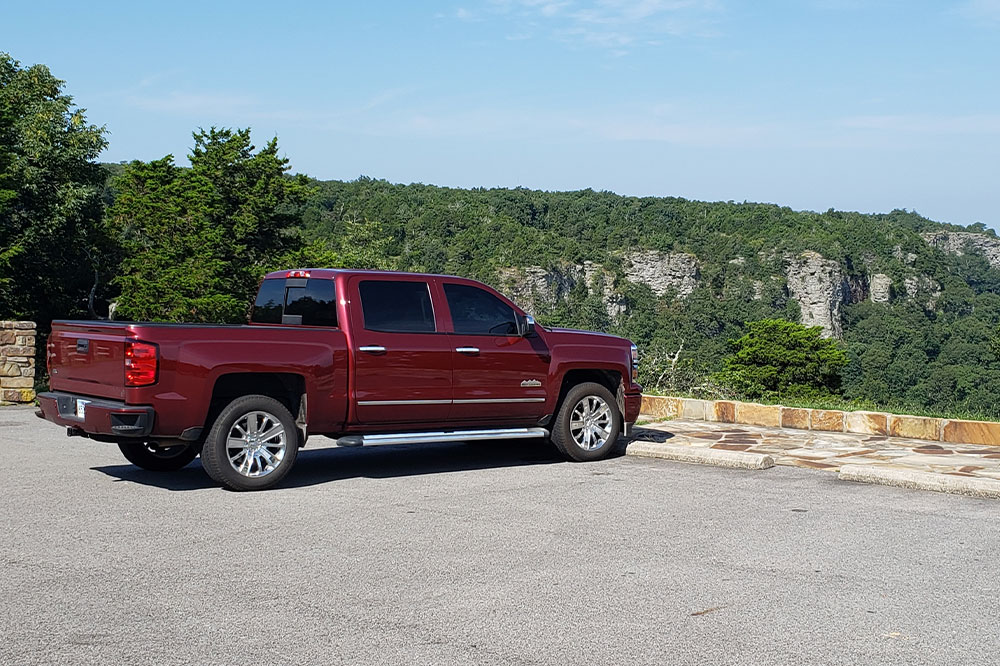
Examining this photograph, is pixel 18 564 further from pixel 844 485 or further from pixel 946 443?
pixel 946 443

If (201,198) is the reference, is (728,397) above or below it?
below

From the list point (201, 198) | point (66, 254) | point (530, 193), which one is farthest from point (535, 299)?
point (66, 254)

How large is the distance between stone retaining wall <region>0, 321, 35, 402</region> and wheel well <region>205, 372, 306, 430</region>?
8686 millimetres

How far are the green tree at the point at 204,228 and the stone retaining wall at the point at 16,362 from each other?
28.1m

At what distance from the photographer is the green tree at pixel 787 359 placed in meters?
59.7

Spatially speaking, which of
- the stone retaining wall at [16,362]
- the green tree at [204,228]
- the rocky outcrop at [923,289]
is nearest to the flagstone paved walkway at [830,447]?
the stone retaining wall at [16,362]

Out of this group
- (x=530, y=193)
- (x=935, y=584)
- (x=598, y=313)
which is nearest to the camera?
(x=935, y=584)

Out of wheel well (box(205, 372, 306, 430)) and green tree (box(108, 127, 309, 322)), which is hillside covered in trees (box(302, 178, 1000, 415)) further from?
wheel well (box(205, 372, 306, 430))

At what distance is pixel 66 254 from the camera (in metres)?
40.8

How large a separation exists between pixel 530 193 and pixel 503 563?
5815 inches

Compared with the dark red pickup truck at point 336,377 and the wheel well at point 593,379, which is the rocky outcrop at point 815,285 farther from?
the dark red pickup truck at point 336,377

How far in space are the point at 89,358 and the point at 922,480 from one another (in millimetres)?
7148

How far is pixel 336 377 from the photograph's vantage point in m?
9.25

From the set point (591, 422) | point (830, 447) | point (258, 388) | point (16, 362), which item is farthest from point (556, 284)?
point (258, 388)
